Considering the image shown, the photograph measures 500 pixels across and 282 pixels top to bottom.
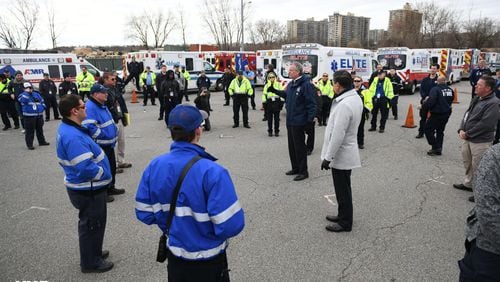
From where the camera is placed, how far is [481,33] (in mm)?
47125

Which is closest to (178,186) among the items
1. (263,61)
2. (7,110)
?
(7,110)

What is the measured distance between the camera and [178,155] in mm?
2012

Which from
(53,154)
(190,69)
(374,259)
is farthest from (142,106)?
(374,259)

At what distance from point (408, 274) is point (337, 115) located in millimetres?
1865

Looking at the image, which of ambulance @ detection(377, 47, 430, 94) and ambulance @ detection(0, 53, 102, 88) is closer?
ambulance @ detection(0, 53, 102, 88)

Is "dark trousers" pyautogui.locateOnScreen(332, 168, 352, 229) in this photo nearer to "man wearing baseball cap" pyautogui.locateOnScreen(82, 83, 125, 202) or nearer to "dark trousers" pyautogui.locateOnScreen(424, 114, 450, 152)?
"man wearing baseball cap" pyautogui.locateOnScreen(82, 83, 125, 202)

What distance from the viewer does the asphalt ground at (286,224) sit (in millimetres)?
3553

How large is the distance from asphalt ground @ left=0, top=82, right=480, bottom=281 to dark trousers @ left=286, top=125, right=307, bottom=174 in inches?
12.0

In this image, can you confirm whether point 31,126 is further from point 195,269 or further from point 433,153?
point 433,153

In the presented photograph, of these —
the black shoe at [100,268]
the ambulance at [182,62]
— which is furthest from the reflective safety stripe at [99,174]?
the ambulance at [182,62]

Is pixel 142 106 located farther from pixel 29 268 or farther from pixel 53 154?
pixel 29 268

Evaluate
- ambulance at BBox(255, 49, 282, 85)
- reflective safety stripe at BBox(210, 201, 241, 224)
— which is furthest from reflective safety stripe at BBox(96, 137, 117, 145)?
ambulance at BBox(255, 49, 282, 85)

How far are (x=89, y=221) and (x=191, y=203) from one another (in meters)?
1.96

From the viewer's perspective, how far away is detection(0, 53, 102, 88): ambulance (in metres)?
16.2
